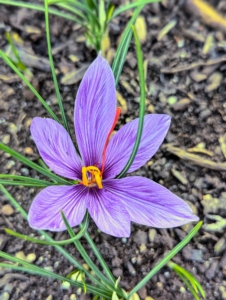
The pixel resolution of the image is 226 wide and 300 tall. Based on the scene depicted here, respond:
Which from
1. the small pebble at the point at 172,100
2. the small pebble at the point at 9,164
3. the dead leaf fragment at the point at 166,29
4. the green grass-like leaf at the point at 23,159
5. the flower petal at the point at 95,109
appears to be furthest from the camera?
the dead leaf fragment at the point at 166,29

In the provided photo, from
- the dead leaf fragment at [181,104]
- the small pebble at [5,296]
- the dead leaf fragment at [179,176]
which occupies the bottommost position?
the small pebble at [5,296]

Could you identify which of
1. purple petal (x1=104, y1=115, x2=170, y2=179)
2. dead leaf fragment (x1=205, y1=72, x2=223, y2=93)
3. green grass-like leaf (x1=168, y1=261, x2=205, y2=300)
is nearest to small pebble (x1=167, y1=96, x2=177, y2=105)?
dead leaf fragment (x1=205, y1=72, x2=223, y2=93)

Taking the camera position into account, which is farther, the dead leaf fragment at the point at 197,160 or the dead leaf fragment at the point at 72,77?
the dead leaf fragment at the point at 72,77

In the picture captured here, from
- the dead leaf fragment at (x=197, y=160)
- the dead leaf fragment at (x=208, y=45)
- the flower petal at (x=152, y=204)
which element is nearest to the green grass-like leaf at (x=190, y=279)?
the flower petal at (x=152, y=204)

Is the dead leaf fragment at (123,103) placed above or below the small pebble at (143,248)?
above

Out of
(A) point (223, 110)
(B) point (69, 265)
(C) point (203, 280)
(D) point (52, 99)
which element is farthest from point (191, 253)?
(D) point (52, 99)

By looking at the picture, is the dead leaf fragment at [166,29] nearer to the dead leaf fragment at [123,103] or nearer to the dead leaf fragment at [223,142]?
the dead leaf fragment at [123,103]

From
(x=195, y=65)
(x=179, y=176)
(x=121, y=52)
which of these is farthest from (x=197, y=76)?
(x=121, y=52)

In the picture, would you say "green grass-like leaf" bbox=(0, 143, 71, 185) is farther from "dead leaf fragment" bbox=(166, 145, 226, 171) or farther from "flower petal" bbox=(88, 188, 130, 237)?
"dead leaf fragment" bbox=(166, 145, 226, 171)
